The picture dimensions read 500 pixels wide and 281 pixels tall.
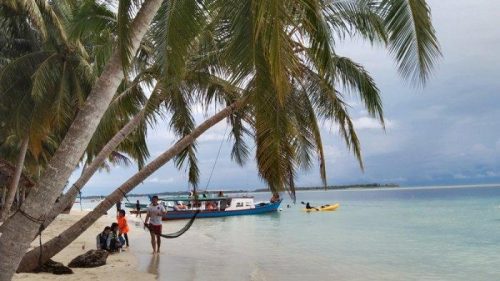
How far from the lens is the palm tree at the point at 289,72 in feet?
12.8

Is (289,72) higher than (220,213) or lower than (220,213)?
higher

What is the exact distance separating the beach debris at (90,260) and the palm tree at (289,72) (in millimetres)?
1542

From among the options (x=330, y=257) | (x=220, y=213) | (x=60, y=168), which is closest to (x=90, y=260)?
(x=60, y=168)

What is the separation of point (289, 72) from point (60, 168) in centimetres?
250

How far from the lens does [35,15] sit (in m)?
10.2

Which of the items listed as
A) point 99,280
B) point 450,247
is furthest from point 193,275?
point 450,247

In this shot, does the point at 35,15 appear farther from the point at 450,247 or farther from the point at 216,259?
the point at 450,247

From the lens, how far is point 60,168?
192 inches

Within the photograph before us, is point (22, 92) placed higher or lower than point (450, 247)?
higher

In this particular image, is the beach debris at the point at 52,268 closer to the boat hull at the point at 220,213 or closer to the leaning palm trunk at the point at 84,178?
the leaning palm trunk at the point at 84,178

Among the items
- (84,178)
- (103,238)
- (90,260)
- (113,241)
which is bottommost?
(90,260)

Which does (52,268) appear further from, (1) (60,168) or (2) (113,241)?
Result: (1) (60,168)

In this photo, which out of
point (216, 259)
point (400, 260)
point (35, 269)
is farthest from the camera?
point (400, 260)

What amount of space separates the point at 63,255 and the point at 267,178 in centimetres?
754
